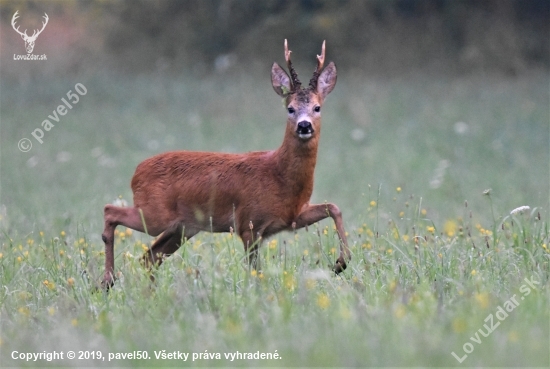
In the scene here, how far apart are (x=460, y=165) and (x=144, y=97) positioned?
875 cm

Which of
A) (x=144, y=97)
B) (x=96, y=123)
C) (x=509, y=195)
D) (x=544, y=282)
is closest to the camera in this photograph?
(x=544, y=282)

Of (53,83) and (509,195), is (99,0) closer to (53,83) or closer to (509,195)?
(53,83)

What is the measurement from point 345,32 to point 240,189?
1519 cm

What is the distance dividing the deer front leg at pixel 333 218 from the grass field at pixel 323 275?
0.10 metres


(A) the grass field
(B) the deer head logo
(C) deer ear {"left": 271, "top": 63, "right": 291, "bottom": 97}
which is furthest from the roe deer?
(B) the deer head logo

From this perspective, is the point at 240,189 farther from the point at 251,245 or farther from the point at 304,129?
the point at 304,129

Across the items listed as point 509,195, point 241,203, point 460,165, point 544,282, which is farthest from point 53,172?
point 544,282

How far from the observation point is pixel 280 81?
23.1 ft

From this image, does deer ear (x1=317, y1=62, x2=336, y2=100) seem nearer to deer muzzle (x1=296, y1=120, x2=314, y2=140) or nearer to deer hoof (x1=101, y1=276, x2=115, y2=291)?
deer muzzle (x1=296, y1=120, x2=314, y2=140)

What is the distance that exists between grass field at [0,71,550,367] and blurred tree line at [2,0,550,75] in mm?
6094

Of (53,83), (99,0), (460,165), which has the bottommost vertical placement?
(460,165)

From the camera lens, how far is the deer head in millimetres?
6629

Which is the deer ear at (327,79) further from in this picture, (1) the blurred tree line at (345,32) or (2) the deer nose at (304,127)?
(1) the blurred tree line at (345,32)

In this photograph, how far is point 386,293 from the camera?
5.40m
